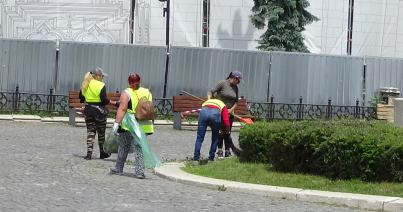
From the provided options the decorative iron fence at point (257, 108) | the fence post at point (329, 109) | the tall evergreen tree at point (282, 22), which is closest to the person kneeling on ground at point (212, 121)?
the decorative iron fence at point (257, 108)

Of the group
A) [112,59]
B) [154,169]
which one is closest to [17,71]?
[112,59]

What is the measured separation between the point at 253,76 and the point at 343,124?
1505 cm

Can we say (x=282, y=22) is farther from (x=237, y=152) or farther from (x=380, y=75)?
(x=237, y=152)

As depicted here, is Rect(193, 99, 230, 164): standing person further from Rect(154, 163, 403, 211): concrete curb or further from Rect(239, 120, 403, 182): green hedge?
Rect(154, 163, 403, 211): concrete curb

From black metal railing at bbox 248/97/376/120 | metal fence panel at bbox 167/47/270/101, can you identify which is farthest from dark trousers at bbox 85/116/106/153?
black metal railing at bbox 248/97/376/120

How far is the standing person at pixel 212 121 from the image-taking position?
1448 centimetres

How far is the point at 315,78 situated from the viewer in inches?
1136

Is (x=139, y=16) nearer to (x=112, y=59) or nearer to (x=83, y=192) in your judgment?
(x=112, y=59)

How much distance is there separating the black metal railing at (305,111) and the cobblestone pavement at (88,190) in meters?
11.2

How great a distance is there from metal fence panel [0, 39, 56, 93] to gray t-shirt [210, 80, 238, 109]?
11762 millimetres

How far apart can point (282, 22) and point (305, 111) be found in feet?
18.3

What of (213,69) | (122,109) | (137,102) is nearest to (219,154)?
(137,102)

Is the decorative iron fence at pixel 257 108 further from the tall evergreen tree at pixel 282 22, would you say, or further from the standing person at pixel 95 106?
the standing person at pixel 95 106

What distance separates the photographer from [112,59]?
88.5 feet
